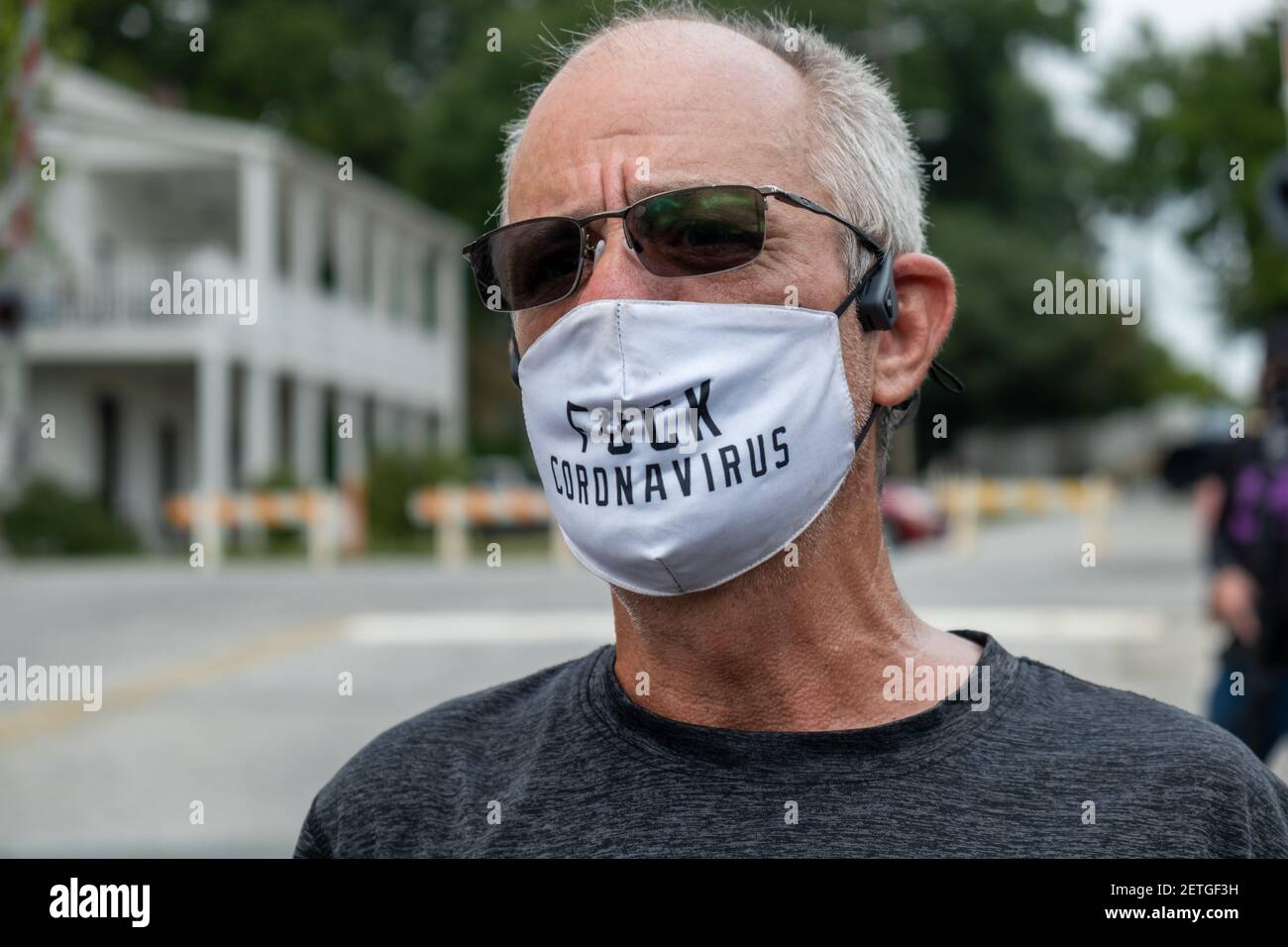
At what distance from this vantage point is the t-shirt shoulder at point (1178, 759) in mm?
1813

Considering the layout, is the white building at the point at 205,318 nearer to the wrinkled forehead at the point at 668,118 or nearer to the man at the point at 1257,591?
the man at the point at 1257,591

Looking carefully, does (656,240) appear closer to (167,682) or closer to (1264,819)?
(1264,819)

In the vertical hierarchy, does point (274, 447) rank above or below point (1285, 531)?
above

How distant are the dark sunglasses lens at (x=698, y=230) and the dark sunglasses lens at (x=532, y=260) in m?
0.09

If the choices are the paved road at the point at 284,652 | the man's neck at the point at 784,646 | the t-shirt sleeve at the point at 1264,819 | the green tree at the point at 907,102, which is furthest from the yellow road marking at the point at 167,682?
the green tree at the point at 907,102

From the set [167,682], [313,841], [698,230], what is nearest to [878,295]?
[698,230]

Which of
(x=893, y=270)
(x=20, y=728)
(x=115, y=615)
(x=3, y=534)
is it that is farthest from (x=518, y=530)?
(x=893, y=270)

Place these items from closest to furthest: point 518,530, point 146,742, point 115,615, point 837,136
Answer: point 837,136, point 146,742, point 115,615, point 518,530

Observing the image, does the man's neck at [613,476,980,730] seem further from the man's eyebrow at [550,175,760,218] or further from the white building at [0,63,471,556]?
the white building at [0,63,471,556]

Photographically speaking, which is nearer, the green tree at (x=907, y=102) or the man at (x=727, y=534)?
the man at (x=727, y=534)

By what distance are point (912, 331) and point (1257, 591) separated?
9.82 ft

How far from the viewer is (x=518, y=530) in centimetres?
2670
